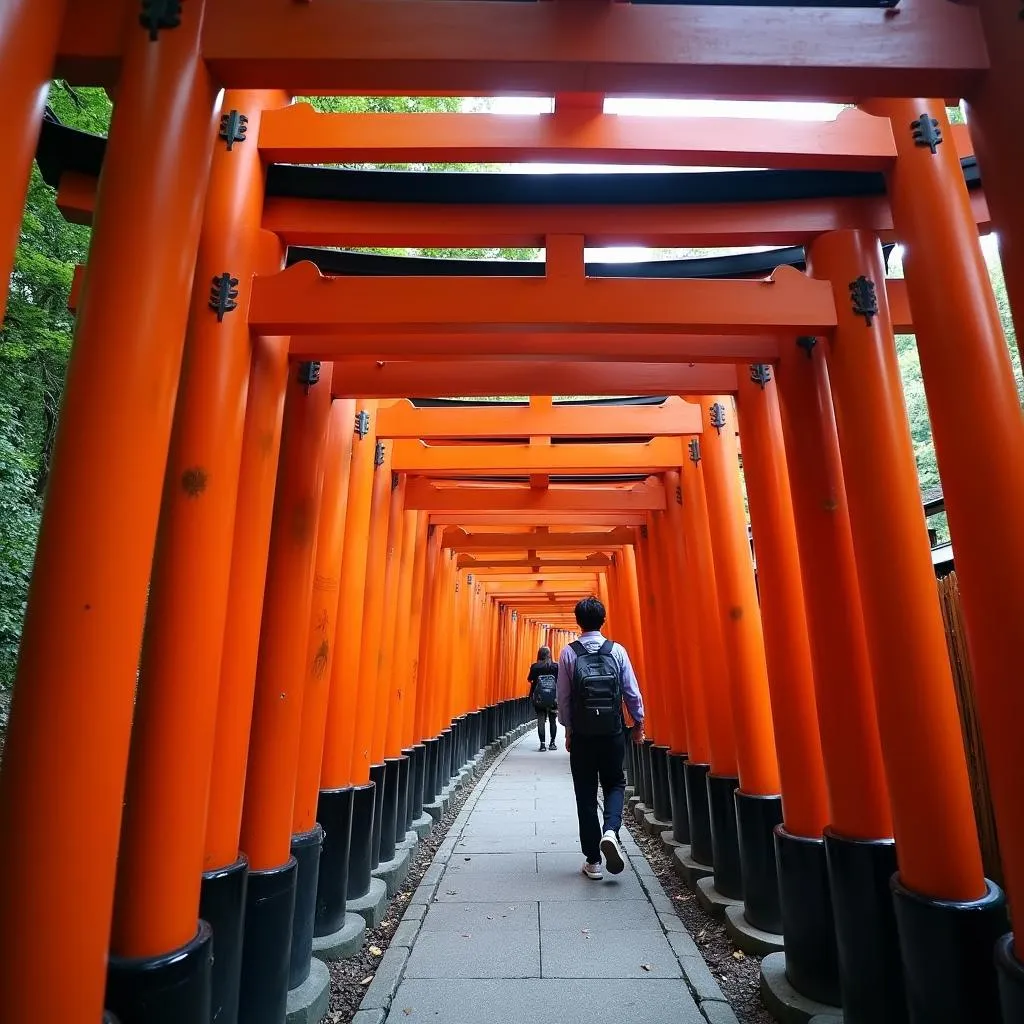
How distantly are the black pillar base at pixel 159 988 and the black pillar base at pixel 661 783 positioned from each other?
5.49 m

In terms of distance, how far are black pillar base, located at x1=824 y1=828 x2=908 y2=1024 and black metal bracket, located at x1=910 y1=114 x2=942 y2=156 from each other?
2.86 meters

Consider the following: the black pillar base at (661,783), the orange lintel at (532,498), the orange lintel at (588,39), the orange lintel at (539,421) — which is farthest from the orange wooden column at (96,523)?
the black pillar base at (661,783)

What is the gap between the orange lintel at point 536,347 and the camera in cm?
349

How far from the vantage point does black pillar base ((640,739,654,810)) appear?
25.9 feet

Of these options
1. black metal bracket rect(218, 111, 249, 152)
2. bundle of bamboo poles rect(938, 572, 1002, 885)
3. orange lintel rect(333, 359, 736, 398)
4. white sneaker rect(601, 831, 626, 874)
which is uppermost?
black metal bracket rect(218, 111, 249, 152)

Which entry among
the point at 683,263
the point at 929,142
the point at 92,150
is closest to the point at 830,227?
the point at 929,142

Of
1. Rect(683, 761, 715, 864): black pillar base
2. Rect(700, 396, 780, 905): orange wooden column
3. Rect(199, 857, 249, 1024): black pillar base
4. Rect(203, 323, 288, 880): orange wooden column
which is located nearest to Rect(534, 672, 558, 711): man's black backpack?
Rect(683, 761, 715, 864): black pillar base

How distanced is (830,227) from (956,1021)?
327 cm

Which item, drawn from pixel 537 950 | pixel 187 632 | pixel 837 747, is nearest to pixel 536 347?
pixel 187 632

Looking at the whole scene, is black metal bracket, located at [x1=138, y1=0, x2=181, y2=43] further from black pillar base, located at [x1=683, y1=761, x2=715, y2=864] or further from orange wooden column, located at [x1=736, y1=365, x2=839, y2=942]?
black pillar base, located at [x1=683, y1=761, x2=715, y2=864]

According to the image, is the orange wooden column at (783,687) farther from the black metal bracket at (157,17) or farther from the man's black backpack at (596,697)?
the black metal bracket at (157,17)

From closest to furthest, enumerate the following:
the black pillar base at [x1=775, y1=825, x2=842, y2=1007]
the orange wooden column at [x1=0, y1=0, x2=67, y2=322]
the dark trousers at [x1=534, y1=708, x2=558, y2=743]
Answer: the orange wooden column at [x1=0, y1=0, x2=67, y2=322], the black pillar base at [x1=775, y1=825, x2=842, y2=1007], the dark trousers at [x1=534, y1=708, x2=558, y2=743]

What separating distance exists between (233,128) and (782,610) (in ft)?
11.8

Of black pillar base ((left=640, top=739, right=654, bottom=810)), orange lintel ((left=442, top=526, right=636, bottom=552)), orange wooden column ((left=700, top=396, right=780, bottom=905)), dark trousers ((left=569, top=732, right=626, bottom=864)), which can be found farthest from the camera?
orange lintel ((left=442, top=526, right=636, bottom=552))
